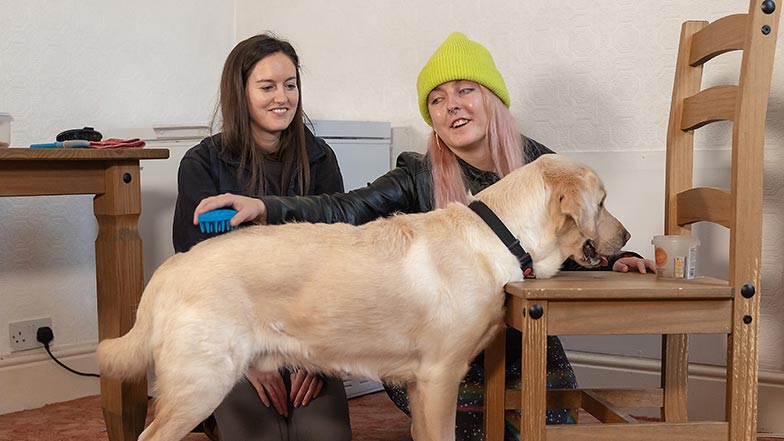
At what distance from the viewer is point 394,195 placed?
245 cm

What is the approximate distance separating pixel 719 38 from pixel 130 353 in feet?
5.07

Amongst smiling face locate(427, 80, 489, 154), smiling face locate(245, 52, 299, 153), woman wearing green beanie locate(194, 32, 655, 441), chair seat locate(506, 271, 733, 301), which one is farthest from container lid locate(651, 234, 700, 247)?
smiling face locate(245, 52, 299, 153)

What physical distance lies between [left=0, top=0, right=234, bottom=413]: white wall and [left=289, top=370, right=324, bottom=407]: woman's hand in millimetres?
1302

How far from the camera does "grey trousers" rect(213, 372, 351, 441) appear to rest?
88.3 inches

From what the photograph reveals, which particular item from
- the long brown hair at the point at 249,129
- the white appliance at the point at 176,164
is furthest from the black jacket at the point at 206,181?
the white appliance at the point at 176,164

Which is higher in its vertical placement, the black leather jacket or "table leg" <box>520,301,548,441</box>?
the black leather jacket

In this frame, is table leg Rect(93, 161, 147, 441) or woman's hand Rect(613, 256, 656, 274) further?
table leg Rect(93, 161, 147, 441)

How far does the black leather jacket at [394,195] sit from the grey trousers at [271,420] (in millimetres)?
484

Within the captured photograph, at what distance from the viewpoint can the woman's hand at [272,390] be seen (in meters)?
2.24

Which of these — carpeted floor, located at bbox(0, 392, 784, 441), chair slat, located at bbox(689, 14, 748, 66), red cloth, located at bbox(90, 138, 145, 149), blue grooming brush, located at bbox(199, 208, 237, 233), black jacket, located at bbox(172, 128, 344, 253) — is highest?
chair slat, located at bbox(689, 14, 748, 66)

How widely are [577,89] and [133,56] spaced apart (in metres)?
1.74

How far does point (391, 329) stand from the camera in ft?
6.21

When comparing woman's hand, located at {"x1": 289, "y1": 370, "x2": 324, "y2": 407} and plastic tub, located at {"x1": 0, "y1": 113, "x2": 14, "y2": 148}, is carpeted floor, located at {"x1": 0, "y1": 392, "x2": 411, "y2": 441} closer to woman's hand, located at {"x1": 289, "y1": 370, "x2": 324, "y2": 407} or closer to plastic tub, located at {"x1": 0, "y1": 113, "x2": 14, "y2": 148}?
woman's hand, located at {"x1": 289, "y1": 370, "x2": 324, "y2": 407}

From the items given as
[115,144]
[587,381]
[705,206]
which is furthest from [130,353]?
[587,381]
